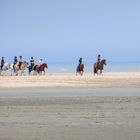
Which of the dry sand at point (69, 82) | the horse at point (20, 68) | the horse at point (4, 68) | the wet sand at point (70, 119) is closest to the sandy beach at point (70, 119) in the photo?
the wet sand at point (70, 119)

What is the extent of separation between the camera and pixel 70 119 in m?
11.8

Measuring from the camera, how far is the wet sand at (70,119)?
991 cm

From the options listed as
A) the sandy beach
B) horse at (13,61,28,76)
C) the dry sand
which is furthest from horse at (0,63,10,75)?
the sandy beach

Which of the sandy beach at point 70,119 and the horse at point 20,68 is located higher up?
the horse at point 20,68

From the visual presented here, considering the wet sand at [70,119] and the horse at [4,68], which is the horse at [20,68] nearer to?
the horse at [4,68]

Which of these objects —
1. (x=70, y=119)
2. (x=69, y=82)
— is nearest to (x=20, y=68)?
(x=69, y=82)

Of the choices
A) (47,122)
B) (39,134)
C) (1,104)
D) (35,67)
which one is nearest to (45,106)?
(1,104)

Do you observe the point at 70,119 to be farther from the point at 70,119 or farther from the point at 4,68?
the point at 4,68

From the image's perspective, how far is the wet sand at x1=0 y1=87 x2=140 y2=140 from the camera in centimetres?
→ 991

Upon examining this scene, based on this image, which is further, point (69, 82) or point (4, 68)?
point (4, 68)

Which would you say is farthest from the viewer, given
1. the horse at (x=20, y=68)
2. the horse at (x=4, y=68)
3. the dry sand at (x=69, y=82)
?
the horse at (x=4, y=68)

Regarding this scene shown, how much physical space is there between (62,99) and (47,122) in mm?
5542

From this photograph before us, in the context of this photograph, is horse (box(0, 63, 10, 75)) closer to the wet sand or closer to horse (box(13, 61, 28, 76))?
horse (box(13, 61, 28, 76))

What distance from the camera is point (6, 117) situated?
12375 mm
